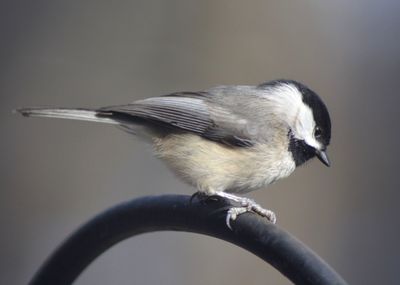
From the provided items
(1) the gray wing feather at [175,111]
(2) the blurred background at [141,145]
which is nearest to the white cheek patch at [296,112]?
(1) the gray wing feather at [175,111]

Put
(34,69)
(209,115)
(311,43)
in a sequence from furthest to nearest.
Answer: (311,43) → (34,69) → (209,115)

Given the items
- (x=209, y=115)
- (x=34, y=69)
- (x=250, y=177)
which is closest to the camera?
(x=250, y=177)

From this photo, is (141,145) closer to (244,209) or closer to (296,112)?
(296,112)

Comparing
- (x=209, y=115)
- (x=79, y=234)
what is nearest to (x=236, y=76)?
(x=209, y=115)

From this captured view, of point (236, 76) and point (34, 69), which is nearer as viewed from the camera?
point (34, 69)

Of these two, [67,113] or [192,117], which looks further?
[192,117]

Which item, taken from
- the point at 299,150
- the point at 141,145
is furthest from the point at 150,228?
the point at 141,145

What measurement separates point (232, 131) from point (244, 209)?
0.47 m

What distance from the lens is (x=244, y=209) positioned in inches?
62.6

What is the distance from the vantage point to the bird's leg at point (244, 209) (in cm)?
148

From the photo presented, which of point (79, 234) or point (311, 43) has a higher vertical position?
point (311, 43)

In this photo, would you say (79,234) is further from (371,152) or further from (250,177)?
(371,152)

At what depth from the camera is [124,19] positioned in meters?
3.73

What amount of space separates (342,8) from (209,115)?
2.45 metres
